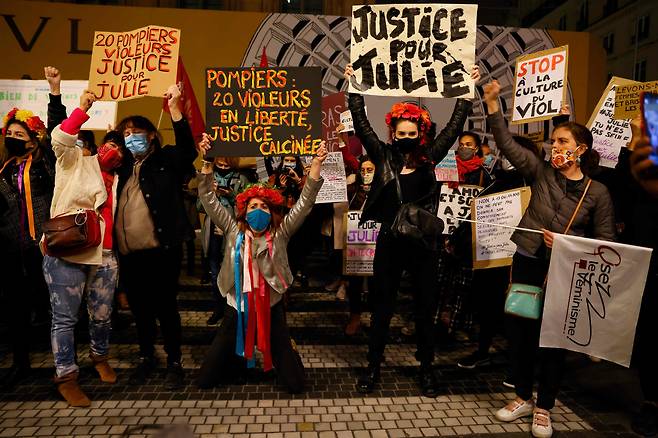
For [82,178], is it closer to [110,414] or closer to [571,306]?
[110,414]

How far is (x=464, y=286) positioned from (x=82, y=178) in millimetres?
→ 3715

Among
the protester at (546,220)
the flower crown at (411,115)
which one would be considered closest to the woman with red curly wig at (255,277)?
the flower crown at (411,115)

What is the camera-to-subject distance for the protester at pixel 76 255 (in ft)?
10.9

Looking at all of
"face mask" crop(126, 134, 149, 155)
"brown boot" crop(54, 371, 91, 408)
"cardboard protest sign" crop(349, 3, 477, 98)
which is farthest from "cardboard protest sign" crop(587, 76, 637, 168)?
"brown boot" crop(54, 371, 91, 408)

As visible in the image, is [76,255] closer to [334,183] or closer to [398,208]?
[398,208]

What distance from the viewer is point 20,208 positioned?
12.4ft

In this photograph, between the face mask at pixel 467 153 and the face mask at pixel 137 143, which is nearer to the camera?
the face mask at pixel 137 143

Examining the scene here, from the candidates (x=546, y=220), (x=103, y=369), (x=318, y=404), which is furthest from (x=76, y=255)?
(x=546, y=220)

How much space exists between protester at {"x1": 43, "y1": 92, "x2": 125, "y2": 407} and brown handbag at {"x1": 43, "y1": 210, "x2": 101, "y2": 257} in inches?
1.6

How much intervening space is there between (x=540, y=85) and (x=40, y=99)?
5.09m

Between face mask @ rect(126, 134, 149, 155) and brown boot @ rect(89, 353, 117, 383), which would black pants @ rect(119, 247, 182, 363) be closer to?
brown boot @ rect(89, 353, 117, 383)

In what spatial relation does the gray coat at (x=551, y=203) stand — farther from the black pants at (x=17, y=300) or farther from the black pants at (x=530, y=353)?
the black pants at (x=17, y=300)

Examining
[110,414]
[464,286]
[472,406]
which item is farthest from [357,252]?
[110,414]

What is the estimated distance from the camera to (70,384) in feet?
11.4
